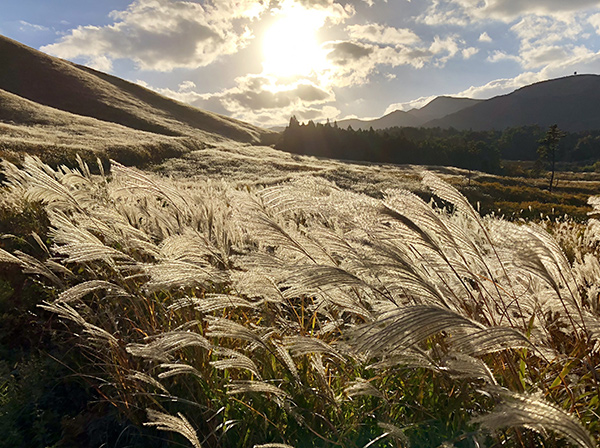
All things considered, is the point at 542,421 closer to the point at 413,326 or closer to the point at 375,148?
the point at 413,326

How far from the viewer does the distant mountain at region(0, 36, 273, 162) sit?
44.2m

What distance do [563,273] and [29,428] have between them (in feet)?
12.8

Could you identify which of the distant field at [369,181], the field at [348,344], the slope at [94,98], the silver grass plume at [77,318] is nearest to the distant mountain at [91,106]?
the slope at [94,98]

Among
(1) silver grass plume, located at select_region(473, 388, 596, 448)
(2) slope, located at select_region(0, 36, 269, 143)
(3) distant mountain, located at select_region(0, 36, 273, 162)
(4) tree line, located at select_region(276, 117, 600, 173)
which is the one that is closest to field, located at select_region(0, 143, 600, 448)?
(1) silver grass plume, located at select_region(473, 388, 596, 448)

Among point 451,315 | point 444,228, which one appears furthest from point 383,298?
point 451,315

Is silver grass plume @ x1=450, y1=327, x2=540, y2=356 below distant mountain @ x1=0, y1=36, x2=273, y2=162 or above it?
below

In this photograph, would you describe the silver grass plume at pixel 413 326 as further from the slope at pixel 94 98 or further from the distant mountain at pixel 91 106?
the slope at pixel 94 98

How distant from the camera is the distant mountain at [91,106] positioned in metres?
44.2

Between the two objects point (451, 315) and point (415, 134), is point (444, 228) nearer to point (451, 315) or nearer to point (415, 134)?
point (451, 315)

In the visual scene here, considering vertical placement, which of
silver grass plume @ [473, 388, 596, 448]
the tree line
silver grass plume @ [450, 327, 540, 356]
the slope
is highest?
the slope

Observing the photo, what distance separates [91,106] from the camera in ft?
224

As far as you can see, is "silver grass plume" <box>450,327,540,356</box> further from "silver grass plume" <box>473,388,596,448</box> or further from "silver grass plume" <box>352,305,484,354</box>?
"silver grass plume" <box>473,388,596,448</box>

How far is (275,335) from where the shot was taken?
2.95 m

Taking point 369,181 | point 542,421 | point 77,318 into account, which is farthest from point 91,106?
point 542,421
